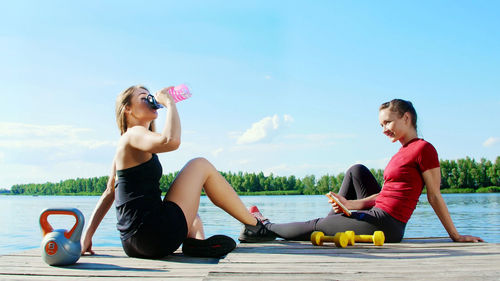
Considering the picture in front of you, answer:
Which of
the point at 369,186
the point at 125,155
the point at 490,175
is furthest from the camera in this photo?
the point at 490,175

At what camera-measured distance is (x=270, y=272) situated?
2.38 meters

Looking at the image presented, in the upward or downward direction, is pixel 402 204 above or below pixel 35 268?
above

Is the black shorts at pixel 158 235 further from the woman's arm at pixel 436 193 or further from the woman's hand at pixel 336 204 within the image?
the woman's arm at pixel 436 193

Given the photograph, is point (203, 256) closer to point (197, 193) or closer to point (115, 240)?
point (197, 193)

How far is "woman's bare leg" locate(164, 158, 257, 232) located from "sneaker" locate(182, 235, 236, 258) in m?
0.18

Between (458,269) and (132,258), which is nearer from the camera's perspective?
(458,269)

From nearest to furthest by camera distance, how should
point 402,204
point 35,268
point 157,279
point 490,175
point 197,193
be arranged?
point 157,279 < point 35,268 < point 197,193 < point 402,204 < point 490,175

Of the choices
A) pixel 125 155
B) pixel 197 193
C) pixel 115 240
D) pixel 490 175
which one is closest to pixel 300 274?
pixel 197 193

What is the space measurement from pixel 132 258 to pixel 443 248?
2.40 meters

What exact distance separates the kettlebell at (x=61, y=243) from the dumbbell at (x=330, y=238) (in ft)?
6.02

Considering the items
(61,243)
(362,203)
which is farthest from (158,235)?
(362,203)

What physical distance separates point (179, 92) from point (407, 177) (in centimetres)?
201

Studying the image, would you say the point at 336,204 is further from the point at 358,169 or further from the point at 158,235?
the point at 158,235

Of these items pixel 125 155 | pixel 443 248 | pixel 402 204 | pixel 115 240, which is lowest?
pixel 115 240
